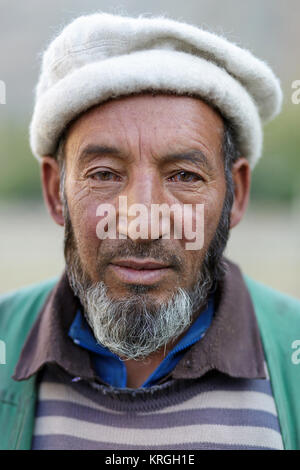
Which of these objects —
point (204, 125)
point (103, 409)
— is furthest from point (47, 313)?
point (204, 125)

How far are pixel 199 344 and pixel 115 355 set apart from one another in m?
0.37

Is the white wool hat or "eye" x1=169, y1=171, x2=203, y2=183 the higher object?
the white wool hat

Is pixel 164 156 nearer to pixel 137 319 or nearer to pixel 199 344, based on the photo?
pixel 137 319

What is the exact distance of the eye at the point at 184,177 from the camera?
1999mm

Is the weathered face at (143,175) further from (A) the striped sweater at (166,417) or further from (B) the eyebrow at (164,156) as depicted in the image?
(A) the striped sweater at (166,417)

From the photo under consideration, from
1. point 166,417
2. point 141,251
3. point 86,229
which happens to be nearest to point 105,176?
point 86,229


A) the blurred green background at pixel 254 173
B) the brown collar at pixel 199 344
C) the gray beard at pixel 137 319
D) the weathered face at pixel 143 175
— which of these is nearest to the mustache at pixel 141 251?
the weathered face at pixel 143 175

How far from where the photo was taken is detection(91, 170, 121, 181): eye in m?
1.99

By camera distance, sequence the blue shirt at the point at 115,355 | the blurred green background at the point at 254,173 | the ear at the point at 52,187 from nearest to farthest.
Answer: the blue shirt at the point at 115,355
the ear at the point at 52,187
the blurred green background at the point at 254,173

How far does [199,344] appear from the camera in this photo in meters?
2.08

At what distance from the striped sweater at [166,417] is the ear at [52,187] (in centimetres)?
Result: 75

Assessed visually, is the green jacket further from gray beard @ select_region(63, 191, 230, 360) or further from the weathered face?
the weathered face

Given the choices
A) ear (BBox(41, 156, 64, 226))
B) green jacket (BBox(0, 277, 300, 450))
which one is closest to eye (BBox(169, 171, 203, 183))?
ear (BBox(41, 156, 64, 226))

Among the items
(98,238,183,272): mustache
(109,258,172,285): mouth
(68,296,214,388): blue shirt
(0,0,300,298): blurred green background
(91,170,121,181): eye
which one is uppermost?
(0,0,300,298): blurred green background
